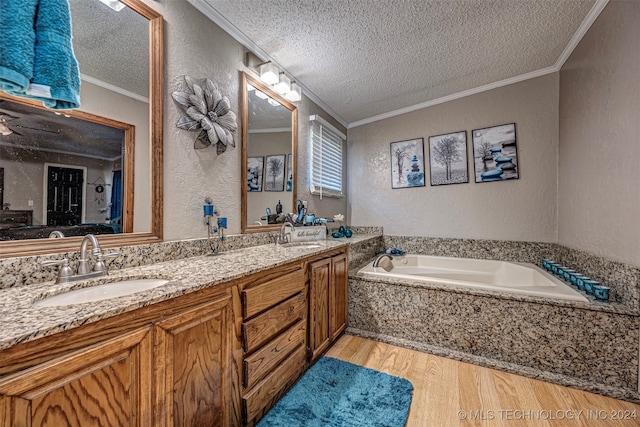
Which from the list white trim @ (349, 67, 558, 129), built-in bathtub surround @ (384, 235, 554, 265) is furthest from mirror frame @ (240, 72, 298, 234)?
built-in bathtub surround @ (384, 235, 554, 265)

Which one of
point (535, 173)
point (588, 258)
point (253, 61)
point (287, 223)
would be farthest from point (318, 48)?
point (588, 258)

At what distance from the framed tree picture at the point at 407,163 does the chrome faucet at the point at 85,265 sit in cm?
301

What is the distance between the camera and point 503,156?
2.72m

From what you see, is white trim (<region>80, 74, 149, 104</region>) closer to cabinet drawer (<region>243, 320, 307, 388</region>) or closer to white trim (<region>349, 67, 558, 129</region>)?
cabinet drawer (<region>243, 320, 307, 388</region>)

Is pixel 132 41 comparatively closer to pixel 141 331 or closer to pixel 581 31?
pixel 141 331

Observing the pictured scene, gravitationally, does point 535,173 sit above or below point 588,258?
above

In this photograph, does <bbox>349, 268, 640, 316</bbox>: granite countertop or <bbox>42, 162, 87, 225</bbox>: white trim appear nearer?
<bbox>42, 162, 87, 225</bbox>: white trim

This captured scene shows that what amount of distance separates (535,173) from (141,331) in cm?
337

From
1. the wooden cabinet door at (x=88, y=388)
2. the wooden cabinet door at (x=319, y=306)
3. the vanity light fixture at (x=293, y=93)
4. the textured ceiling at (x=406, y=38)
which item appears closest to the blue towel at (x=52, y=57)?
the wooden cabinet door at (x=88, y=388)

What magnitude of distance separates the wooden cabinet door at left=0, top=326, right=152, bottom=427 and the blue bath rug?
2.61ft

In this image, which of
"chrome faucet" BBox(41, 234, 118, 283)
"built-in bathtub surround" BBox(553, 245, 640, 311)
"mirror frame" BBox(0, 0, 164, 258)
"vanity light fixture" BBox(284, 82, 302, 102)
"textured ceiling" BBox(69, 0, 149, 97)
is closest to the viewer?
"chrome faucet" BBox(41, 234, 118, 283)

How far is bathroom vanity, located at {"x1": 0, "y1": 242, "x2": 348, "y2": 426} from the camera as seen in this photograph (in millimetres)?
603

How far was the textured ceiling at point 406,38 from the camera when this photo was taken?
1.70 metres

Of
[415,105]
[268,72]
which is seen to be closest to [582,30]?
[415,105]
